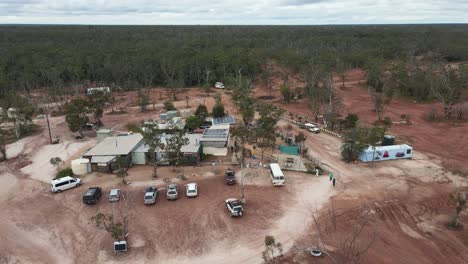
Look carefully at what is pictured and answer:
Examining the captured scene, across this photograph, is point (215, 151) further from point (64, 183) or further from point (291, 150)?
point (64, 183)

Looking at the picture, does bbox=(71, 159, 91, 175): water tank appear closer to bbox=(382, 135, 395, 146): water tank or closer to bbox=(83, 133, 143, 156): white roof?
bbox=(83, 133, 143, 156): white roof

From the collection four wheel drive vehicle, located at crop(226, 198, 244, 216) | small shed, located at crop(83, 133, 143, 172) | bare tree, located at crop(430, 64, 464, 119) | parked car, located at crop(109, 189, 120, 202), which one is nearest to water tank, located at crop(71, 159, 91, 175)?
small shed, located at crop(83, 133, 143, 172)

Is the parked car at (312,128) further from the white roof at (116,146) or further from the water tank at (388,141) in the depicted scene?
the white roof at (116,146)

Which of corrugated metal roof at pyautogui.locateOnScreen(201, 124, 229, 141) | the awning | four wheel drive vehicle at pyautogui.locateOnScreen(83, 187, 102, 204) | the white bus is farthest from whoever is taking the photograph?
corrugated metal roof at pyautogui.locateOnScreen(201, 124, 229, 141)

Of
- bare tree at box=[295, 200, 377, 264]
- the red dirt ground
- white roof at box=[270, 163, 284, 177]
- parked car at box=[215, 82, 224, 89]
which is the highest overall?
parked car at box=[215, 82, 224, 89]

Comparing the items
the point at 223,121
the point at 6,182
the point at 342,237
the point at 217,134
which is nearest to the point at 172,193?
the point at 217,134

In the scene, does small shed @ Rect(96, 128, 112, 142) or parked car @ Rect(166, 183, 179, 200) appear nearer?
parked car @ Rect(166, 183, 179, 200)

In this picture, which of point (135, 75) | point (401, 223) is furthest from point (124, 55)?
point (401, 223)
